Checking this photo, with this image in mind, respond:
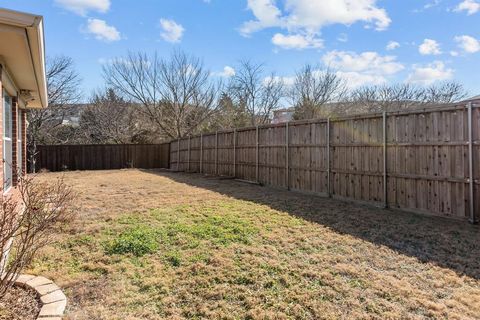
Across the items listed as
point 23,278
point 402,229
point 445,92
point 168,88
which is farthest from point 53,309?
point 445,92

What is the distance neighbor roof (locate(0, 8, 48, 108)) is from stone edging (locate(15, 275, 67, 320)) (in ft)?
7.83

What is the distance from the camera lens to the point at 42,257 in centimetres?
378

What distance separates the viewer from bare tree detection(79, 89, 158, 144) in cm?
2488

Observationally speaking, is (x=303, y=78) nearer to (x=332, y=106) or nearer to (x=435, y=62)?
(x=332, y=106)

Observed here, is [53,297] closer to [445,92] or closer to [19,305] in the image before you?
→ [19,305]

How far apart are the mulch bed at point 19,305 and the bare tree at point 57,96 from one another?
69.0ft

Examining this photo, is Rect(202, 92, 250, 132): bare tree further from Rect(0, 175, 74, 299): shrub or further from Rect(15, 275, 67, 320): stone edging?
Rect(15, 275, 67, 320): stone edging

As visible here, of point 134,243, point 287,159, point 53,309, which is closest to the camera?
point 53,309

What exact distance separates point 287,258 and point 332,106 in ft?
70.7

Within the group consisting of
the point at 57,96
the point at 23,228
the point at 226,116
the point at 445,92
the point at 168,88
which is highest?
the point at 168,88

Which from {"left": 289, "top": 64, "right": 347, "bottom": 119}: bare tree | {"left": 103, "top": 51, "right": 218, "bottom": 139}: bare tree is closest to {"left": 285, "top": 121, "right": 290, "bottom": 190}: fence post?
{"left": 289, "top": 64, "right": 347, "bottom": 119}: bare tree

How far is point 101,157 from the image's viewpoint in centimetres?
1962

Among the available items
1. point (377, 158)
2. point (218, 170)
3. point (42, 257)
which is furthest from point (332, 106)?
point (42, 257)

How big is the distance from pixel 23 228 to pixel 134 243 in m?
1.69
